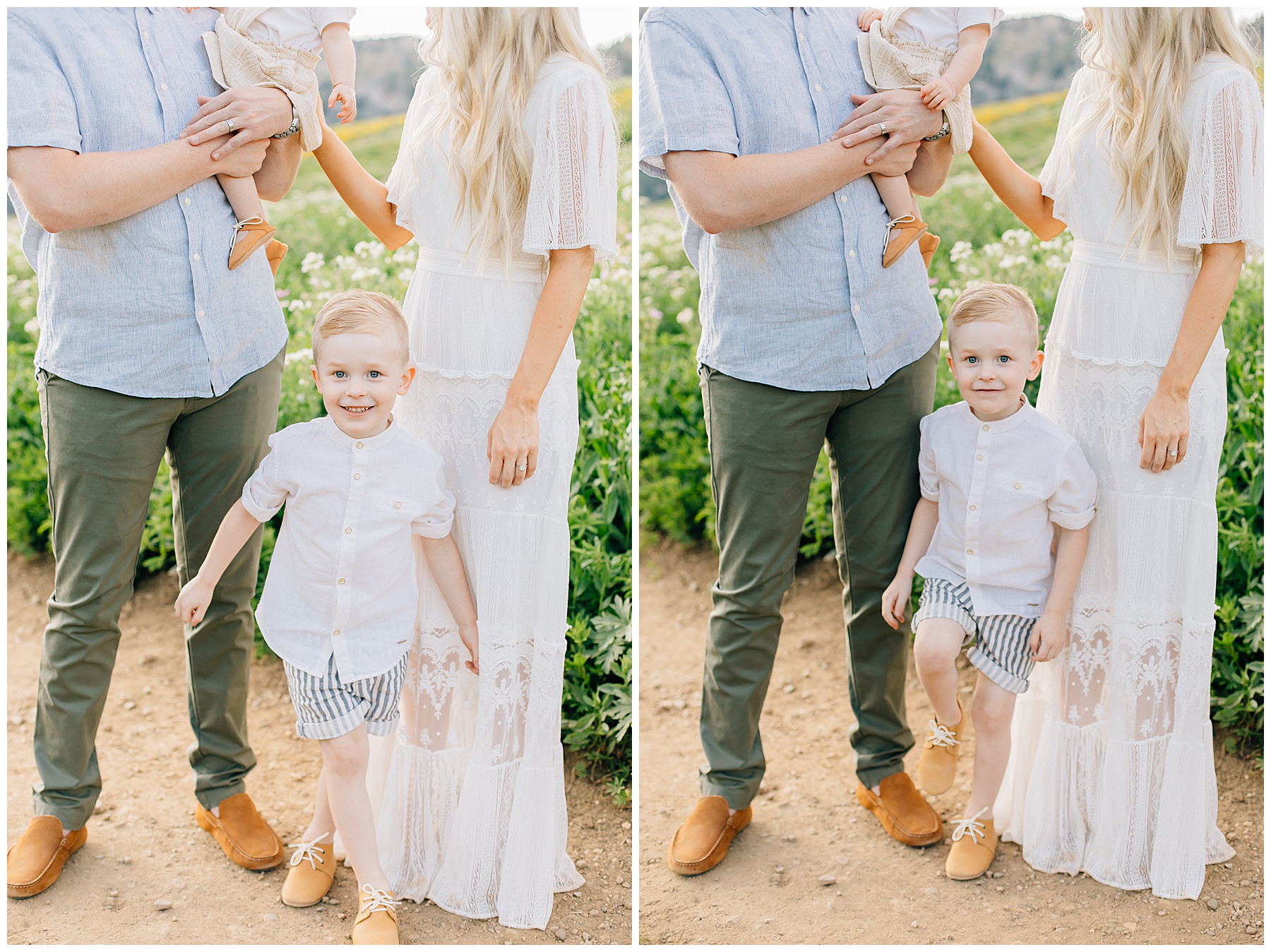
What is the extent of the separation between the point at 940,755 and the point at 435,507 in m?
1.45

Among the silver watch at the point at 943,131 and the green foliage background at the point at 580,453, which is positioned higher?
the silver watch at the point at 943,131

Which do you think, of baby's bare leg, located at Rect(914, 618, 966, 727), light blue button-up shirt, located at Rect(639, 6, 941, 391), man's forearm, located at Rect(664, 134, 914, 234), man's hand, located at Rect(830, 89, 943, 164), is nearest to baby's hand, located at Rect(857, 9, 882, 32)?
light blue button-up shirt, located at Rect(639, 6, 941, 391)

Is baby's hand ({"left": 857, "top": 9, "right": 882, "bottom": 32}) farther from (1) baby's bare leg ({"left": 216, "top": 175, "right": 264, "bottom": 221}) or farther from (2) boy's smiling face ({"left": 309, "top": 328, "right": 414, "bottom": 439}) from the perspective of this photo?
(1) baby's bare leg ({"left": 216, "top": 175, "right": 264, "bottom": 221})

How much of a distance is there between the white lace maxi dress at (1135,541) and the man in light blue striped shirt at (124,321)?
185 centimetres

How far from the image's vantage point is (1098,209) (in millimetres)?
2531

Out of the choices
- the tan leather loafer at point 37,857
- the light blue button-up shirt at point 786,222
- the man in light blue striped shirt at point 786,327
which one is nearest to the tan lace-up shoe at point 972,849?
the man in light blue striped shirt at point 786,327

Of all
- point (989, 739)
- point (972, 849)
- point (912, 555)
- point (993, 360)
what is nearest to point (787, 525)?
point (912, 555)

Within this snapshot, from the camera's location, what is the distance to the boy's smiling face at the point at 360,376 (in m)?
2.31

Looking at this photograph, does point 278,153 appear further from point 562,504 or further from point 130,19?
point 562,504

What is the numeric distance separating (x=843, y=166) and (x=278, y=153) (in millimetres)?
1273

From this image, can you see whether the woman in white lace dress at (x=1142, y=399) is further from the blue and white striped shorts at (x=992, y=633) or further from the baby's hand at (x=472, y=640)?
the baby's hand at (x=472, y=640)

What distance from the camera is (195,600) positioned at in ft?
7.99

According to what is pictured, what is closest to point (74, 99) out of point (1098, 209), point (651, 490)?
point (1098, 209)

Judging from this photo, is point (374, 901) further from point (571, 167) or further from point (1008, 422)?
point (1008, 422)
